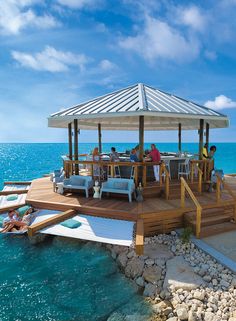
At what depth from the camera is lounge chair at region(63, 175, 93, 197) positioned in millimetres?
8161

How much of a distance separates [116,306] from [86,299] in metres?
0.65

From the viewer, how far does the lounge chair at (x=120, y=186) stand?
7566mm

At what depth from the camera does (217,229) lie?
6.58 metres

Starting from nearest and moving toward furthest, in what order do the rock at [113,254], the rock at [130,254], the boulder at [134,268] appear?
the boulder at [134,268] < the rock at [130,254] < the rock at [113,254]

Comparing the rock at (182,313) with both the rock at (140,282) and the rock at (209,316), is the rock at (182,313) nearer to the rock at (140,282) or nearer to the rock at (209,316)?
the rock at (209,316)

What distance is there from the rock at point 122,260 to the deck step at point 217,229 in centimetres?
228

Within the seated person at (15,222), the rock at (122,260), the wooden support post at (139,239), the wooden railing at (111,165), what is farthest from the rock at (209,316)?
the seated person at (15,222)

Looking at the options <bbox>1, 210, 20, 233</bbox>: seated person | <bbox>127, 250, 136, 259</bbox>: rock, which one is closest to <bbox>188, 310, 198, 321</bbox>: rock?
<bbox>127, 250, 136, 259</bbox>: rock

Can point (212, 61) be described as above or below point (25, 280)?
above

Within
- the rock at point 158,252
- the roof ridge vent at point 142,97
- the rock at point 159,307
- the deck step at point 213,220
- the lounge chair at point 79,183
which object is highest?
the roof ridge vent at point 142,97

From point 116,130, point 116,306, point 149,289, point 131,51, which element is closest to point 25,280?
point 116,306

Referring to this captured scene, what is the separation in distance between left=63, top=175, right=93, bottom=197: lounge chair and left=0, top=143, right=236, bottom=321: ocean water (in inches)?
81.5

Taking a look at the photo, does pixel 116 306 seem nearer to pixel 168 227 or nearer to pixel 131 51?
pixel 168 227

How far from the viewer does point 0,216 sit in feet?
24.8
